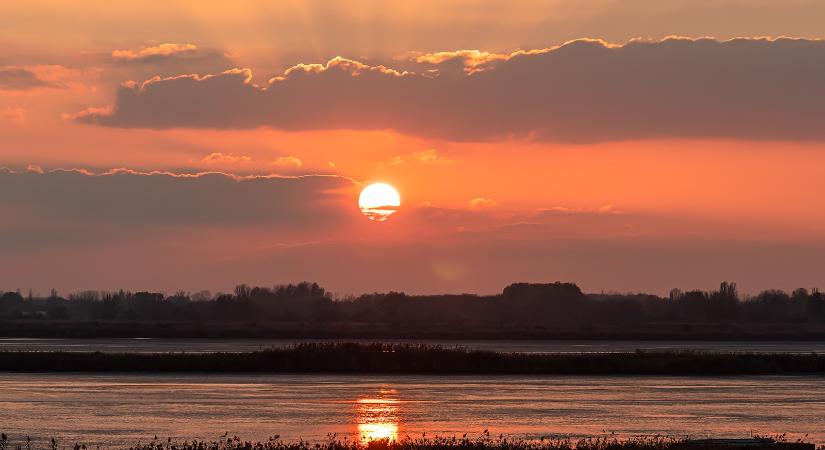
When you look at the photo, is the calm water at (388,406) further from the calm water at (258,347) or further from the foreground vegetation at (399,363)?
the calm water at (258,347)

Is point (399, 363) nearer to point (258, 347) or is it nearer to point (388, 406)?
point (388, 406)

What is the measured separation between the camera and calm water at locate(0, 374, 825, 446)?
1873 inches

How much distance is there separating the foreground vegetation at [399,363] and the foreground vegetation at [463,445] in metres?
46.4

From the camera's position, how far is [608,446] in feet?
133

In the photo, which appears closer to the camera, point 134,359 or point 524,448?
point 524,448

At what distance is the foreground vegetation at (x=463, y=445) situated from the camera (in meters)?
39.5

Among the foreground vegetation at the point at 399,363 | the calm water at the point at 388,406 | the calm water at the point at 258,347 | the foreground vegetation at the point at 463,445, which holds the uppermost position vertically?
the calm water at the point at 258,347

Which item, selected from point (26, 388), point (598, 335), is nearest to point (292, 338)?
point (598, 335)

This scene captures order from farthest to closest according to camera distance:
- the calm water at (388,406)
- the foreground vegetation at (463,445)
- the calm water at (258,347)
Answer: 1. the calm water at (258,347)
2. the calm water at (388,406)
3. the foreground vegetation at (463,445)

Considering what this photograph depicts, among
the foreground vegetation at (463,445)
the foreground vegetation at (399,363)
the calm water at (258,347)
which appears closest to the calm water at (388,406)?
the foreground vegetation at (463,445)

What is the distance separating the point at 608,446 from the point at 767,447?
4732mm

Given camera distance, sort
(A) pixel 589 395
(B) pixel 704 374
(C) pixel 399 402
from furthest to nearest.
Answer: (B) pixel 704 374 < (A) pixel 589 395 < (C) pixel 399 402

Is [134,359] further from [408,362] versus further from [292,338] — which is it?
[292,338]

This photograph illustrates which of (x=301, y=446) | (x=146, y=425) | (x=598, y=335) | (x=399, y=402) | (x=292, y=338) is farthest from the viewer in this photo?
(x=598, y=335)
